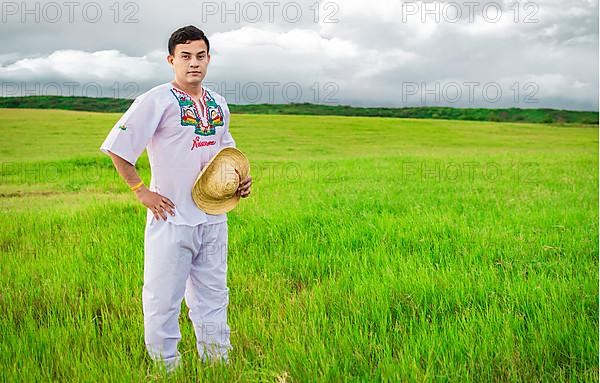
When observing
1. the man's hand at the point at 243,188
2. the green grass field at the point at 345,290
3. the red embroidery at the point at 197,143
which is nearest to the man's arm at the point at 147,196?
the red embroidery at the point at 197,143

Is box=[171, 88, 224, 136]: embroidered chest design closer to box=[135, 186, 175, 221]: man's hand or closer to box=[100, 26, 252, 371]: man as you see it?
box=[100, 26, 252, 371]: man

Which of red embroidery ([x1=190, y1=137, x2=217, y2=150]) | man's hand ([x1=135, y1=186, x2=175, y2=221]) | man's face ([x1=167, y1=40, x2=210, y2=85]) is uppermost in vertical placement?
man's face ([x1=167, y1=40, x2=210, y2=85])

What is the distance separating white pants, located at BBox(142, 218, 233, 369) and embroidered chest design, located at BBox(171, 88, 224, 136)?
0.62 m

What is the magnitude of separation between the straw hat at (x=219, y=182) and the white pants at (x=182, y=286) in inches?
5.9

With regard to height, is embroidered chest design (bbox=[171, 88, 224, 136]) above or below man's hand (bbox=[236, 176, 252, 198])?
above

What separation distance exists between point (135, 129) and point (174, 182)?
397 millimetres

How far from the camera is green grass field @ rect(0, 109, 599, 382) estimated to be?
3.37 meters

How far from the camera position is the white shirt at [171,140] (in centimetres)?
325

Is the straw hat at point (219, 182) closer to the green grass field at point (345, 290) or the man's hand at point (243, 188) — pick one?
the man's hand at point (243, 188)

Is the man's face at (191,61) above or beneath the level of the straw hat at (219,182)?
above

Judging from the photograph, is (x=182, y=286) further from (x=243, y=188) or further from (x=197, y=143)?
(x=197, y=143)

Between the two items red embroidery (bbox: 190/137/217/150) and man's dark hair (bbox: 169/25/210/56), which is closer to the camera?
man's dark hair (bbox: 169/25/210/56)

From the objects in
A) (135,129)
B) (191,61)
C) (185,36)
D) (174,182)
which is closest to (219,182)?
(174,182)

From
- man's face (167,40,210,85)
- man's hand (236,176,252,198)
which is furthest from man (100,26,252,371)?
man's hand (236,176,252,198)
